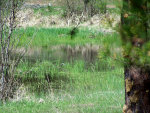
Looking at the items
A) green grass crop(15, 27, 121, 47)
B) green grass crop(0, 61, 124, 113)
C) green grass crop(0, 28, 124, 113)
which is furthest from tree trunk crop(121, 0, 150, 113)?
green grass crop(15, 27, 121, 47)

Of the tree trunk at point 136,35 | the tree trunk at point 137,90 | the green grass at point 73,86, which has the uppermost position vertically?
the tree trunk at point 136,35

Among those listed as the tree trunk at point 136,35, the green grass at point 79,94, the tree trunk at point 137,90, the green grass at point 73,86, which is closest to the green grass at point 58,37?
the green grass at point 73,86

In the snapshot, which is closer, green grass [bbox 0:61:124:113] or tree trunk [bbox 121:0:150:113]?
tree trunk [bbox 121:0:150:113]

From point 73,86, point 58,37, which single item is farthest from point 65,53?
point 73,86

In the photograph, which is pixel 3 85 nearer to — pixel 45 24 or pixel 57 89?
pixel 57 89

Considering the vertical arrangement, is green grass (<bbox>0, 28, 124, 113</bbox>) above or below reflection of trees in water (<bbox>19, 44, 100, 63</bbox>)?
above

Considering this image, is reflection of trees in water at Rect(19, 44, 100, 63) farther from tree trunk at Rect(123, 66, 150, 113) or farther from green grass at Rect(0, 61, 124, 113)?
tree trunk at Rect(123, 66, 150, 113)

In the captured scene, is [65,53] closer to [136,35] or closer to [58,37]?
[58,37]

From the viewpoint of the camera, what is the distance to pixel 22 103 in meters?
6.41

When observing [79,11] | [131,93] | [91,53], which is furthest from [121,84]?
[79,11]

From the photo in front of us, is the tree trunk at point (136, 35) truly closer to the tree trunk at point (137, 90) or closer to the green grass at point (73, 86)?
the tree trunk at point (137, 90)

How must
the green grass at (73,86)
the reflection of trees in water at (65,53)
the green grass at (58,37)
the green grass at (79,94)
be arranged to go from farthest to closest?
the green grass at (58,37)
the reflection of trees in water at (65,53)
the green grass at (79,94)
the green grass at (73,86)

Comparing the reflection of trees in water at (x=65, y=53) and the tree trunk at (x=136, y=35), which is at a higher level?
the tree trunk at (x=136, y=35)

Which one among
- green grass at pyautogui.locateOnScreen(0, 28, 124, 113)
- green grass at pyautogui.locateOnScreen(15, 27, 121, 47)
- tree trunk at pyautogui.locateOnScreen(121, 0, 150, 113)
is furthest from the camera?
green grass at pyautogui.locateOnScreen(15, 27, 121, 47)
